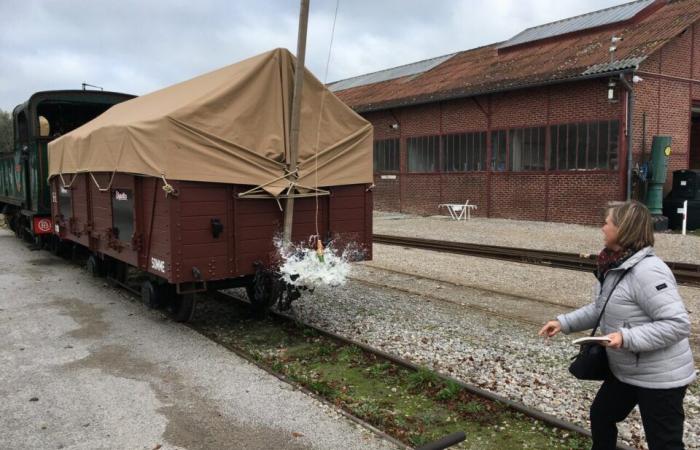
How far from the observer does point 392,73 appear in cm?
3556

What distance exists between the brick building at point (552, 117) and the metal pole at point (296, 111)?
47.5ft

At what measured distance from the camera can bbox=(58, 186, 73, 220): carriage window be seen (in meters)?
9.38

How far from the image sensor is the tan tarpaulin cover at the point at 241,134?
5770 millimetres

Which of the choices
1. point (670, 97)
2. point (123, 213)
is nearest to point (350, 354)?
point (123, 213)

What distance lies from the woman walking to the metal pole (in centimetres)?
392

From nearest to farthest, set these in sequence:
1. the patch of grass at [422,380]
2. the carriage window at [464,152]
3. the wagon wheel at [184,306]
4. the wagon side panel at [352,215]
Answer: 1. the patch of grass at [422,380]
2. the wagon wheel at [184,306]
3. the wagon side panel at [352,215]
4. the carriage window at [464,152]

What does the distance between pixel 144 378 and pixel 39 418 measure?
1.00 metres

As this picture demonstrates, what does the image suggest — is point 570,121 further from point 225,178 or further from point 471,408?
point 471,408

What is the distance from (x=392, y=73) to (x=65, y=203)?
1121 inches

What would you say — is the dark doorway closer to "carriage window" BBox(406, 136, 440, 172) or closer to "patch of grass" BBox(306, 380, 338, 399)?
"carriage window" BBox(406, 136, 440, 172)

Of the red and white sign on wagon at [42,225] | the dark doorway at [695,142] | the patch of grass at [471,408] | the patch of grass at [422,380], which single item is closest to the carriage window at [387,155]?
the dark doorway at [695,142]

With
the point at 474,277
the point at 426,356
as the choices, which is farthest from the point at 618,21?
the point at 426,356

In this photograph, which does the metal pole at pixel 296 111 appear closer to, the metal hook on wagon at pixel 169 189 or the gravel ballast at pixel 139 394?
the metal hook on wagon at pixel 169 189

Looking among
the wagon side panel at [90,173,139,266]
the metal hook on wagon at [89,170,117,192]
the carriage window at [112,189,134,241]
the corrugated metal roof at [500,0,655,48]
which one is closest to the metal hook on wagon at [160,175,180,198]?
the wagon side panel at [90,173,139,266]
